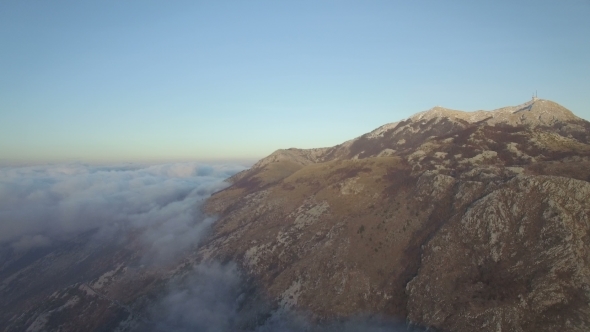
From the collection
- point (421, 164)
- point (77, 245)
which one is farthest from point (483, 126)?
point (77, 245)

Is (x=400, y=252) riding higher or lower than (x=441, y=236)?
lower

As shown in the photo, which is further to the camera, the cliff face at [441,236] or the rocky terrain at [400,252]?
the rocky terrain at [400,252]

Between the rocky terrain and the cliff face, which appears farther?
the rocky terrain

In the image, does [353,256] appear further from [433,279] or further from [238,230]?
[238,230]
